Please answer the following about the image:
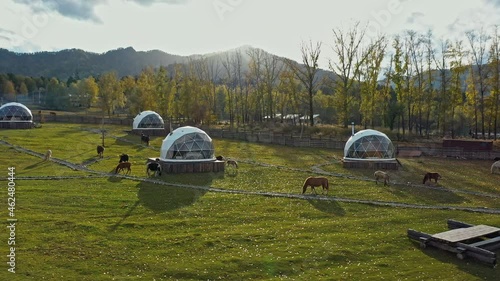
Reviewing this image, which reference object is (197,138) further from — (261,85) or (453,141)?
(261,85)

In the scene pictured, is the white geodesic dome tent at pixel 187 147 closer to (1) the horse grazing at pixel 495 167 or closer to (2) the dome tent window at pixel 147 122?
(1) the horse grazing at pixel 495 167

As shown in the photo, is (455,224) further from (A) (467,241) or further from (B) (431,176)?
(B) (431,176)

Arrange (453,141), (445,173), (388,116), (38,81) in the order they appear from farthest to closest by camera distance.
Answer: (38,81), (388,116), (453,141), (445,173)

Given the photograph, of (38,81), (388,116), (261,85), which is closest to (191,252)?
(388,116)

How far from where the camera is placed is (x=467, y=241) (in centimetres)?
1962

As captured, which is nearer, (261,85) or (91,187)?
(91,187)

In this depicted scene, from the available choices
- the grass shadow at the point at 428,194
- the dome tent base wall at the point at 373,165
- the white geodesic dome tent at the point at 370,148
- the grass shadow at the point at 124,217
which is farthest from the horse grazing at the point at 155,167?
the white geodesic dome tent at the point at 370,148

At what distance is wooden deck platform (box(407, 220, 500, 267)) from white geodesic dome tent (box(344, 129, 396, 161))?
21349 millimetres

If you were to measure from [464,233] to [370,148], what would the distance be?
23.3 metres

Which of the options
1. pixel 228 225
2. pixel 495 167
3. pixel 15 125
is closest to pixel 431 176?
pixel 495 167

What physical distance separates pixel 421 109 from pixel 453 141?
21146 mm

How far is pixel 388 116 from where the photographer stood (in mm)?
76250

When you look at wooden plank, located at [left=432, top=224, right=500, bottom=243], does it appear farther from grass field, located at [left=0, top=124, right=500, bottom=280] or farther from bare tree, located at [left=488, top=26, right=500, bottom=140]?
bare tree, located at [left=488, top=26, right=500, bottom=140]

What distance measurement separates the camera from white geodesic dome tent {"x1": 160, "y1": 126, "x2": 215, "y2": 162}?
125 feet
